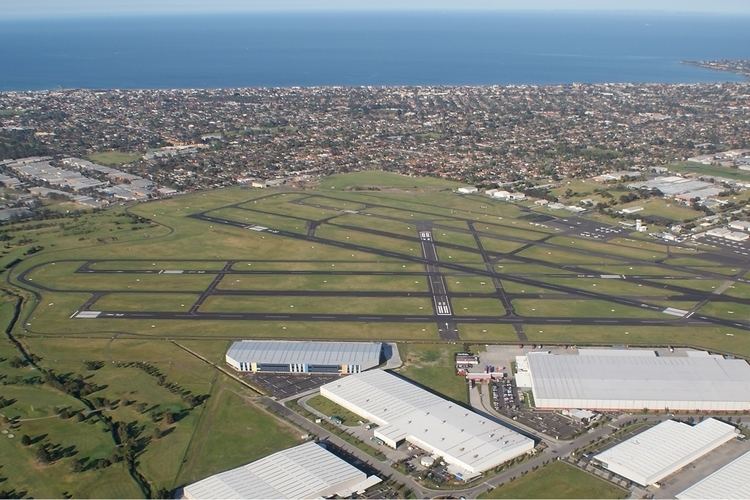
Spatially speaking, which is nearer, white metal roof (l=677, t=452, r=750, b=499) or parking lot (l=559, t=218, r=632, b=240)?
white metal roof (l=677, t=452, r=750, b=499)

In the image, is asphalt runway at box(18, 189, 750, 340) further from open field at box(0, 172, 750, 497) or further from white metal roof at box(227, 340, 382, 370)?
white metal roof at box(227, 340, 382, 370)

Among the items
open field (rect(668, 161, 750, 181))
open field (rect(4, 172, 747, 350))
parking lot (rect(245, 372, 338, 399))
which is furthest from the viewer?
open field (rect(668, 161, 750, 181))

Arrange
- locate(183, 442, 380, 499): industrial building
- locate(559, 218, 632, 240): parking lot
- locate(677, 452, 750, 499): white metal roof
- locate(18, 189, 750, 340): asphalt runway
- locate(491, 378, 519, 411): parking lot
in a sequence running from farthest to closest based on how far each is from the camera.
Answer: locate(559, 218, 632, 240): parking lot < locate(18, 189, 750, 340): asphalt runway < locate(491, 378, 519, 411): parking lot < locate(183, 442, 380, 499): industrial building < locate(677, 452, 750, 499): white metal roof

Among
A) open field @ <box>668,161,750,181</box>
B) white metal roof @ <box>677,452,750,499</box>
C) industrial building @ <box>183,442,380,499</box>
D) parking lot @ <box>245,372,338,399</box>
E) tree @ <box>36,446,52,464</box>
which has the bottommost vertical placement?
parking lot @ <box>245,372,338,399</box>

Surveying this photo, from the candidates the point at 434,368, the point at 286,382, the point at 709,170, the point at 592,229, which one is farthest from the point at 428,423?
the point at 709,170

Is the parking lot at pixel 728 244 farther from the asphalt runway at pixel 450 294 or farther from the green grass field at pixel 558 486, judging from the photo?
the green grass field at pixel 558 486

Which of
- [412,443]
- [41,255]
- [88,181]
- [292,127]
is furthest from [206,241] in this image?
[292,127]

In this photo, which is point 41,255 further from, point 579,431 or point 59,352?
point 579,431

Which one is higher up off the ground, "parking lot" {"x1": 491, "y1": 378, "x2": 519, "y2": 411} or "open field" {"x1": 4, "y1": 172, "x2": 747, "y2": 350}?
"open field" {"x1": 4, "y1": 172, "x2": 747, "y2": 350}

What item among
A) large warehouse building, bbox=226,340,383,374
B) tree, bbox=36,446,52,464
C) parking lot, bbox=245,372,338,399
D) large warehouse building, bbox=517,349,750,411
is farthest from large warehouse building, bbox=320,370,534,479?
tree, bbox=36,446,52,464
